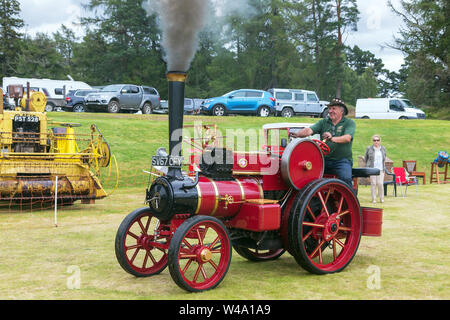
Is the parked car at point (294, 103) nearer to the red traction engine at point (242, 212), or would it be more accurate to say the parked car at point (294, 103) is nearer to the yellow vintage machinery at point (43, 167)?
the yellow vintage machinery at point (43, 167)

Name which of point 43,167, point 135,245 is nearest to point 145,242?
point 135,245

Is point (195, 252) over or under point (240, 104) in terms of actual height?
under

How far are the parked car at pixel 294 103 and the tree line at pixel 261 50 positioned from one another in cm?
1105

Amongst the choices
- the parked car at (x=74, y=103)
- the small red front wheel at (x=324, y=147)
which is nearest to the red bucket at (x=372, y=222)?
the small red front wheel at (x=324, y=147)

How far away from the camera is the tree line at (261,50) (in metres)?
37.1

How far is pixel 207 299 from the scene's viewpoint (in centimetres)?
401

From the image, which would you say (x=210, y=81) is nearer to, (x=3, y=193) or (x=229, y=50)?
(x=229, y=50)

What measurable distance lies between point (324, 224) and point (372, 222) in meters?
0.63

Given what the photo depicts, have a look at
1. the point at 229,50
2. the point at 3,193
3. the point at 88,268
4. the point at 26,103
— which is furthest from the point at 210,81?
the point at 88,268

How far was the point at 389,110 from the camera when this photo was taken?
2852 cm

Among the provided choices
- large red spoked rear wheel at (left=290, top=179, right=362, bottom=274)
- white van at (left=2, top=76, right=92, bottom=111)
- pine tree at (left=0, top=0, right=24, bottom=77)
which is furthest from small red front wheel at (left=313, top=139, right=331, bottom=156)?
pine tree at (left=0, top=0, right=24, bottom=77)

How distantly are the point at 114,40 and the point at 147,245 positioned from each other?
40479 millimetres

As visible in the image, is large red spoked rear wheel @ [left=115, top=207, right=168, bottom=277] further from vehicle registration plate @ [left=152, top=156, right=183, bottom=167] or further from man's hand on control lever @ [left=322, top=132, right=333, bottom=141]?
man's hand on control lever @ [left=322, top=132, right=333, bottom=141]

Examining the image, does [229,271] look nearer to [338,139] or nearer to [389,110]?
[338,139]
